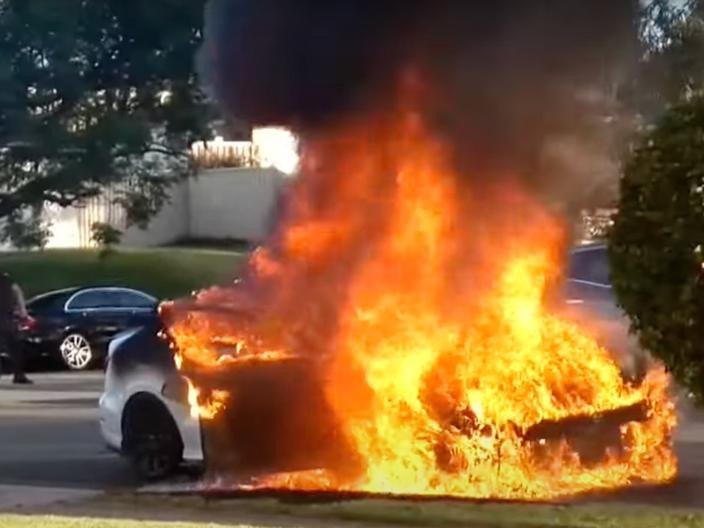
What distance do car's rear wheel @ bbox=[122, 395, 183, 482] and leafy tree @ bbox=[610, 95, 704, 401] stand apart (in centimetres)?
472

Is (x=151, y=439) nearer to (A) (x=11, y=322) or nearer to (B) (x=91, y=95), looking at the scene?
(B) (x=91, y=95)

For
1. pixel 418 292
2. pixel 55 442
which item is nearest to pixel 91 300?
pixel 55 442

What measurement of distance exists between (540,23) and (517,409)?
235cm

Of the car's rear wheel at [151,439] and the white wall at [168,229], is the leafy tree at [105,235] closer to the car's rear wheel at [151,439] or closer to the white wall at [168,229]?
the white wall at [168,229]

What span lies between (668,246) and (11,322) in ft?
52.8

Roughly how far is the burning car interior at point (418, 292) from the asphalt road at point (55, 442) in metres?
1.61

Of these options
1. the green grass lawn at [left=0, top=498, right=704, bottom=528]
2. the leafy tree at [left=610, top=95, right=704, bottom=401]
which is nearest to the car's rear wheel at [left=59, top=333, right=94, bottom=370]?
the green grass lawn at [left=0, top=498, right=704, bottom=528]

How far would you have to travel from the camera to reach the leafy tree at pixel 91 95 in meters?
19.7

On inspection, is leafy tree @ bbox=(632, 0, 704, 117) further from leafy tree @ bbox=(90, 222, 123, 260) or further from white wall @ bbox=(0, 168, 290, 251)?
leafy tree @ bbox=(90, 222, 123, 260)

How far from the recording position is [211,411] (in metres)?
11.3

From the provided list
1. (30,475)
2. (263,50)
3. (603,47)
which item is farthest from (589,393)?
(30,475)

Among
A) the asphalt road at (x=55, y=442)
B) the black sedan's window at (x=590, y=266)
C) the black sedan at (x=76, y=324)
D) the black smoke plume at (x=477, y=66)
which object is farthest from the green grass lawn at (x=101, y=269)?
the black smoke plume at (x=477, y=66)

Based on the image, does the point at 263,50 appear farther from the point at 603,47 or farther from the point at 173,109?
the point at 173,109

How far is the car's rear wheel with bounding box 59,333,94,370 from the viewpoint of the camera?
2636 cm
